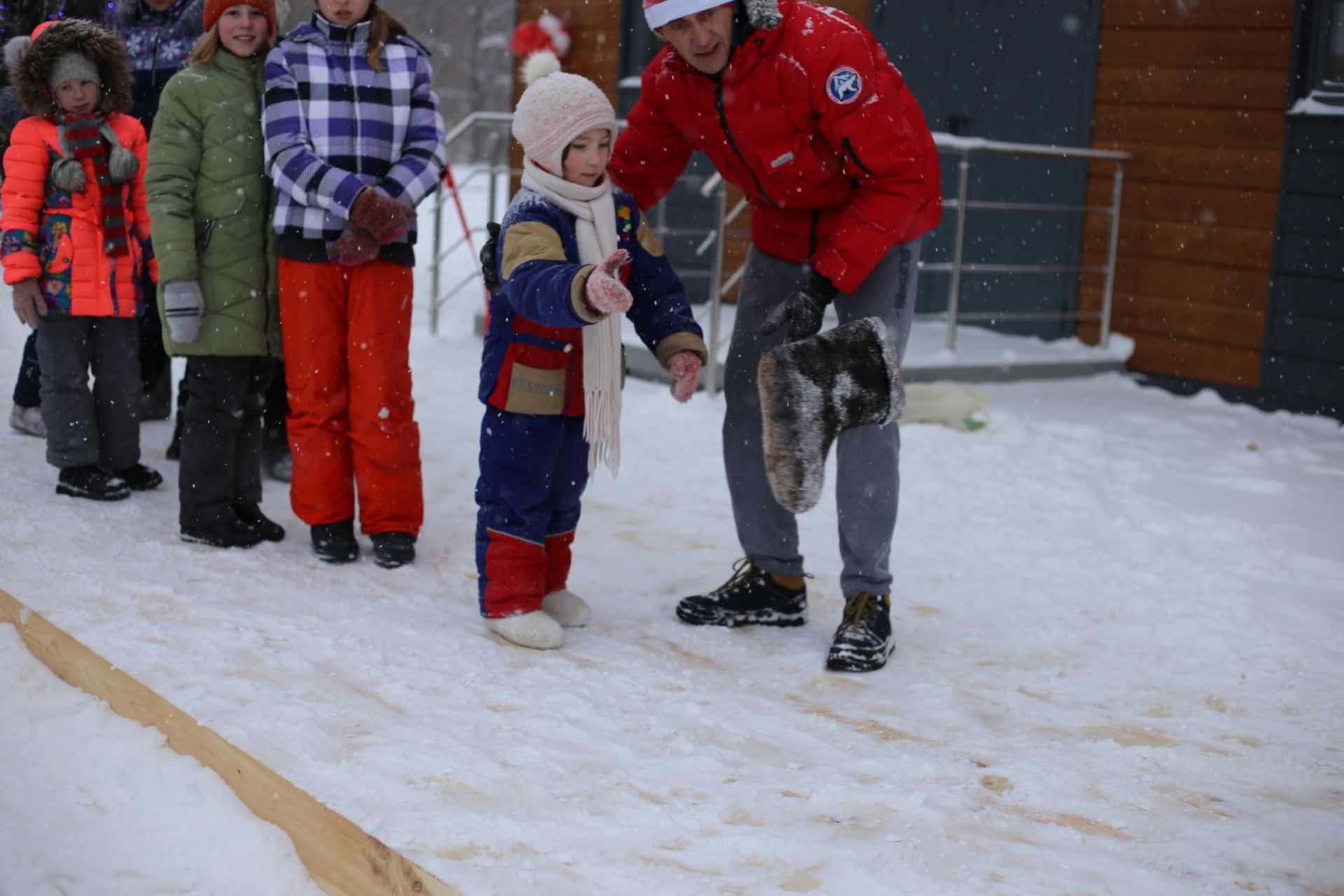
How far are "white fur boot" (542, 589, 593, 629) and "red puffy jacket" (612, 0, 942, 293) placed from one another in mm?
928

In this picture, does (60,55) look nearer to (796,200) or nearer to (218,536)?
(218,536)

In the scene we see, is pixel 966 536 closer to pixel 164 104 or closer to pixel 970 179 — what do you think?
pixel 164 104

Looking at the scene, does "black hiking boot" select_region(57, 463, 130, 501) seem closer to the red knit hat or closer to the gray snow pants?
the gray snow pants

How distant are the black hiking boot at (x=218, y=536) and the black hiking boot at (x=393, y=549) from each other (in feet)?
1.12

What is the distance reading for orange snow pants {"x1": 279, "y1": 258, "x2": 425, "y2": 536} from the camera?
3.30 m

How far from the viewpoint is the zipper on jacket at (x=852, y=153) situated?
2621mm

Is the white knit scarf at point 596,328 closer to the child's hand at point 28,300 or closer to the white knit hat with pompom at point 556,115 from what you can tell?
the white knit hat with pompom at point 556,115

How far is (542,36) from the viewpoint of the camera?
8.35 meters

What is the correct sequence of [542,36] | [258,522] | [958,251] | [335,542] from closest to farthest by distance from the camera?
[335,542]
[258,522]
[958,251]
[542,36]

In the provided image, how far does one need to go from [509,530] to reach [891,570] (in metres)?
1.19

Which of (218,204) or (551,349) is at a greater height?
(218,204)

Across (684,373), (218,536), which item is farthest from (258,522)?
(684,373)

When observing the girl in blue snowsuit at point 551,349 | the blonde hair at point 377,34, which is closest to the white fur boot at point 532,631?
the girl in blue snowsuit at point 551,349

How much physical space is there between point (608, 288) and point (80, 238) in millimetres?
1985
